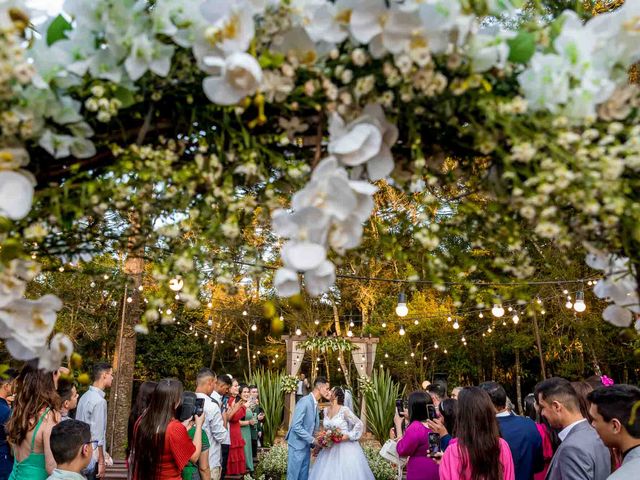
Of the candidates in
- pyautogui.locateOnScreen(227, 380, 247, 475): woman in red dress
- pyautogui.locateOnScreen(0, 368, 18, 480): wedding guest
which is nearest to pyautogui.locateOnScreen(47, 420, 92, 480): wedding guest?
pyautogui.locateOnScreen(0, 368, 18, 480): wedding guest

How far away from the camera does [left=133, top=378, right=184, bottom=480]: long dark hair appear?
4.09m

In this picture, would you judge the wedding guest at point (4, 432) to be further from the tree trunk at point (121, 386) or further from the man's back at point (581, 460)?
the tree trunk at point (121, 386)

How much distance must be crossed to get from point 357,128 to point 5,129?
2.11 feet

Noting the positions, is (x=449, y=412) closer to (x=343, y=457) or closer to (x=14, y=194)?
(x=343, y=457)

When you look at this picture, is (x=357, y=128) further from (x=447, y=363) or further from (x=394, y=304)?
(x=447, y=363)

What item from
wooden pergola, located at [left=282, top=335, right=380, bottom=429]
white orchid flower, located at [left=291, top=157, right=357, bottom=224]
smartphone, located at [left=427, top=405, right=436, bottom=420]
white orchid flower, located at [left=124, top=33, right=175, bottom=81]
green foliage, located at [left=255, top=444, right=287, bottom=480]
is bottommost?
green foliage, located at [left=255, top=444, right=287, bottom=480]

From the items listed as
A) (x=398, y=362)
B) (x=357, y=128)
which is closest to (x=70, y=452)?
(x=357, y=128)

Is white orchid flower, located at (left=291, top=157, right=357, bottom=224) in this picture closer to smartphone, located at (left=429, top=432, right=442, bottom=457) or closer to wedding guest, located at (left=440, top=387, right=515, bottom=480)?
wedding guest, located at (left=440, top=387, right=515, bottom=480)

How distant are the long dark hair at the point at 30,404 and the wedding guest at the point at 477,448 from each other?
2.54 m


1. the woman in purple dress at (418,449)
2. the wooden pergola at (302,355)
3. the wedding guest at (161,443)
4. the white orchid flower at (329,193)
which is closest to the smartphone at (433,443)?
the woman in purple dress at (418,449)

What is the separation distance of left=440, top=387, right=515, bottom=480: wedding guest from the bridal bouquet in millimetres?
3680

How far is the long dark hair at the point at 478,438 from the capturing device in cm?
354

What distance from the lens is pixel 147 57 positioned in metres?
1.12

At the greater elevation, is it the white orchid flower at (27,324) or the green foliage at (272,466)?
the white orchid flower at (27,324)
